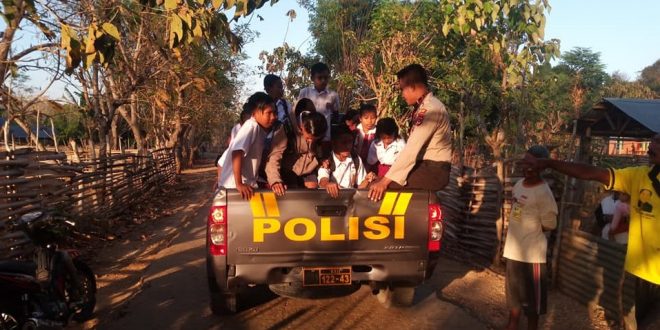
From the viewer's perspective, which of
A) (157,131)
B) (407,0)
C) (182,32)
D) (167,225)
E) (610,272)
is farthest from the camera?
(157,131)

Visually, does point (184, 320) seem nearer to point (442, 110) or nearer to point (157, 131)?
point (442, 110)

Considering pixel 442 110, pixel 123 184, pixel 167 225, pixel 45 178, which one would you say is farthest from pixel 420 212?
pixel 123 184

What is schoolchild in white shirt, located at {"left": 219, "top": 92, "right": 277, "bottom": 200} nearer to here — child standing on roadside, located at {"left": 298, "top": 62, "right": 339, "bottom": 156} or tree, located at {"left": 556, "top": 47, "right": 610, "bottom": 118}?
child standing on roadside, located at {"left": 298, "top": 62, "right": 339, "bottom": 156}

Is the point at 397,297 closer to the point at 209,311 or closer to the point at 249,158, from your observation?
the point at 209,311

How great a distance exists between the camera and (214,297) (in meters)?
4.93

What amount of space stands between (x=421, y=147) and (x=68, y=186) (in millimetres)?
6150

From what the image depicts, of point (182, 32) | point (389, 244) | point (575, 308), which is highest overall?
point (182, 32)

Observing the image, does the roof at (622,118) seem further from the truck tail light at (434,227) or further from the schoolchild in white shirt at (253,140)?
the schoolchild in white shirt at (253,140)

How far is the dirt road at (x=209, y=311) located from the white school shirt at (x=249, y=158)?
123 cm

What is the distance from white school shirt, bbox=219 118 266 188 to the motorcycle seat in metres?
1.68

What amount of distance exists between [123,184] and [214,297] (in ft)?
25.3

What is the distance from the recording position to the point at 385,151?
5930mm

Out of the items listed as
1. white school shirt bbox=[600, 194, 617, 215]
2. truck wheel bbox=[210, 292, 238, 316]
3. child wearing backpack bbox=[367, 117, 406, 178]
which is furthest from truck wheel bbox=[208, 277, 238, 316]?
white school shirt bbox=[600, 194, 617, 215]

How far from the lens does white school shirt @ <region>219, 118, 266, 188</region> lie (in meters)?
4.98
